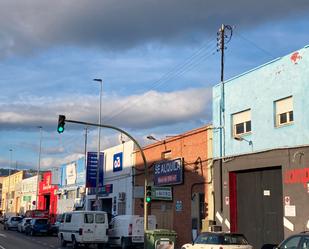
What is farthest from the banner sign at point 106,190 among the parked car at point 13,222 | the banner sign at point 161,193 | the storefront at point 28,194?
the storefront at point 28,194

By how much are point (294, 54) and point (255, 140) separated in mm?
4513

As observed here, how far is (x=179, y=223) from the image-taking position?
103 ft

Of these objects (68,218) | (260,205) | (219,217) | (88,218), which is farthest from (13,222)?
(260,205)

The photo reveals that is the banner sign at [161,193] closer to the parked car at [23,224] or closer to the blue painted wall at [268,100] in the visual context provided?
the blue painted wall at [268,100]

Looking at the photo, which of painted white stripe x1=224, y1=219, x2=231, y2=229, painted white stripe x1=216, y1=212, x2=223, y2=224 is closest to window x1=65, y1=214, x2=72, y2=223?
painted white stripe x1=216, y1=212, x2=223, y2=224

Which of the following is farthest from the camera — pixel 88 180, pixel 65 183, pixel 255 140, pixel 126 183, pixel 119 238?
pixel 65 183

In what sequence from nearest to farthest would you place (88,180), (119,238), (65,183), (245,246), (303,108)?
(245,246), (303,108), (119,238), (88,180), (65,183)

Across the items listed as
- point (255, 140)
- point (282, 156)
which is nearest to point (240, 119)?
point (255, 140)

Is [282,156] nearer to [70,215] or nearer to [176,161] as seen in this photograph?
[176,161]

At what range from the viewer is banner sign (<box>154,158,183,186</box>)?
104ft

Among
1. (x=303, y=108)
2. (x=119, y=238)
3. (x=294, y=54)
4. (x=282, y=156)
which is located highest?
(x=294, y=54)

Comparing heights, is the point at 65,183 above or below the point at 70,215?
above

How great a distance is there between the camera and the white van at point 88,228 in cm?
2942

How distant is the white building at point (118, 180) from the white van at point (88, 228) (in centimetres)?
927
